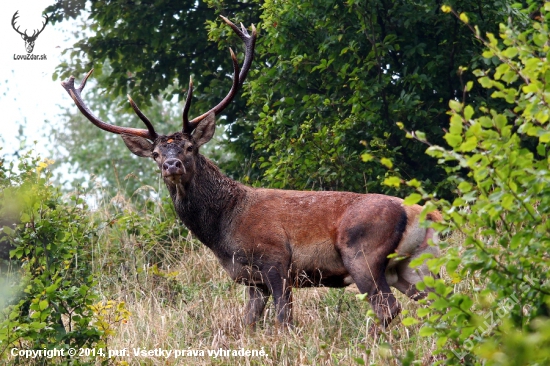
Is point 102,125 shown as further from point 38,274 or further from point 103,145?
point 103,145

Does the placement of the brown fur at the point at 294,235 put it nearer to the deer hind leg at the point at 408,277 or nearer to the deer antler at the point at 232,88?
the deer hind leg at the point at 408,277

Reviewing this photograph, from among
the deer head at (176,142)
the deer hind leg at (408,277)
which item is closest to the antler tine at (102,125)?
the deer head at (176,142)

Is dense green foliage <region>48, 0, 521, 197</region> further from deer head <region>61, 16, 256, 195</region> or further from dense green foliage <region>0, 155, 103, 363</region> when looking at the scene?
dense green foliage <region>0, 155, 103, 363</region>

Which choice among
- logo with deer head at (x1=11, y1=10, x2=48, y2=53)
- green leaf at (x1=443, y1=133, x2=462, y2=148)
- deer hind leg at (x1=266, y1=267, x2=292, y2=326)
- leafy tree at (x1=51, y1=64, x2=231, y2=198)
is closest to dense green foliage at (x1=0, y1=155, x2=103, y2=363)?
deer hind leg at (x1=266, y1=267, x2=292, y2=326)

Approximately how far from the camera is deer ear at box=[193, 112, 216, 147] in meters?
8.50

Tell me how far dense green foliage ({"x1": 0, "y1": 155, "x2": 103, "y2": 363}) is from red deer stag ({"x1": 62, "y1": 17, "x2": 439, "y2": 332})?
1324 millimetres

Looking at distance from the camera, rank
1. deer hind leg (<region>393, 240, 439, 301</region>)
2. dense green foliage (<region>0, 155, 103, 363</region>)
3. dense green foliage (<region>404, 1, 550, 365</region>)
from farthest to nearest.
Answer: deer hind leg (<region>393, 240, 439, 301</region>), dense green foliage (<region>0, 155, 103, 363</region>), dense green foliage (<region>404, 1, 550, 365</region>)

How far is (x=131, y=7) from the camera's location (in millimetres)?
13289

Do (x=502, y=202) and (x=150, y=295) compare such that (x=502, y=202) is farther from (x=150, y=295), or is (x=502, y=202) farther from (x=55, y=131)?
(x=55, y=131)

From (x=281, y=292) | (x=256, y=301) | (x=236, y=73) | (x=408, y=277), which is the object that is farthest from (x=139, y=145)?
(x=408, y=277)

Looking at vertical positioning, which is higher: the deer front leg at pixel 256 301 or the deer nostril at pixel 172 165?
the deer nostril at pixel 172 165

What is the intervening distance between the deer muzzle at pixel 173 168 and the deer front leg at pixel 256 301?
1148mm

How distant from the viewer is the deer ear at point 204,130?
8500 millimetres

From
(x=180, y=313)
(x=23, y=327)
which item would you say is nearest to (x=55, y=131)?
(x=180, y=313)
